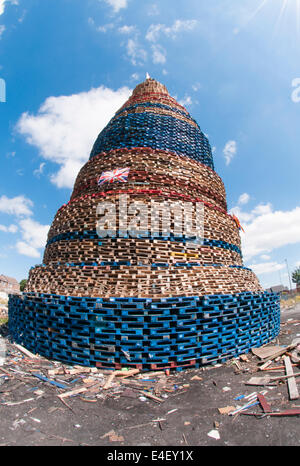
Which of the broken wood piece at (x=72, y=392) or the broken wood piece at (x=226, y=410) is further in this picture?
the broken wood piece at (x=72, y=392)

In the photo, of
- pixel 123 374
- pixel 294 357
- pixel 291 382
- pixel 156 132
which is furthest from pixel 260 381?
pixel 156 132

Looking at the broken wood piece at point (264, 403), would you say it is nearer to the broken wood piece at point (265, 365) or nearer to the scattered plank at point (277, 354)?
the broken wood piece at point (265, 365)

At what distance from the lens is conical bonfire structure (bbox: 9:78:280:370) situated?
252 inches

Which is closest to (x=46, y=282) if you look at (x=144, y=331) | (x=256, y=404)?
(x=144, y=331)

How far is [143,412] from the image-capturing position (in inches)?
183

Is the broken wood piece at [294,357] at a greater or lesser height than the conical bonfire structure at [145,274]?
lesser

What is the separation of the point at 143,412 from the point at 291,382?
3282 millimetres

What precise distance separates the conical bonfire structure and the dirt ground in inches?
30.7

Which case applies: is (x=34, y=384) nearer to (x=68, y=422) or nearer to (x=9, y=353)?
(x=68, y=422)

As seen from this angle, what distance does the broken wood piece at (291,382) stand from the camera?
463 centimetres

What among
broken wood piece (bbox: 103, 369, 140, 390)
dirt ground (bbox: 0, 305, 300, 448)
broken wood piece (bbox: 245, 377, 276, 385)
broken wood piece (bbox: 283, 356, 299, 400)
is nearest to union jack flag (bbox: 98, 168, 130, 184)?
broken wood piece (bbox: 103, 369, 140, 390)

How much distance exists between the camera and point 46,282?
29.1ft

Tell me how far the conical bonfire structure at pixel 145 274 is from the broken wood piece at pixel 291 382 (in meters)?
1.43

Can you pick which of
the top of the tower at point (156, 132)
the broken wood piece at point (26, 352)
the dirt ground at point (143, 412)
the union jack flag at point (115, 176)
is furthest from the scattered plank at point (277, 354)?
the top of the tower at point (156, 132)
